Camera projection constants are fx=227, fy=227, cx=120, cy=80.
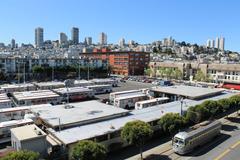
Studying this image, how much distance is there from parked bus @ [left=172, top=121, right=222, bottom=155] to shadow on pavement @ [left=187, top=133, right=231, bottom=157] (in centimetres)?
48

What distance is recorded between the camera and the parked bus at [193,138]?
84.0 feet

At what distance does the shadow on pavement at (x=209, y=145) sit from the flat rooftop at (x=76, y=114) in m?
11.2

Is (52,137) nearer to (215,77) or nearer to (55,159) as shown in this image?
(55,159)

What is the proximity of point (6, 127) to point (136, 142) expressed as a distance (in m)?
18.0

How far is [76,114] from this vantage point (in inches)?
1230

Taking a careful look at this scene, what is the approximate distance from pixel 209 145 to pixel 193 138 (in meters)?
3.88

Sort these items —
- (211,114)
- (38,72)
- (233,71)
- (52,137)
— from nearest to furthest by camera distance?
(52,137)
(211,114)
(233,71)
(38,72)

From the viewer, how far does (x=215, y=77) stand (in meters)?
89.4

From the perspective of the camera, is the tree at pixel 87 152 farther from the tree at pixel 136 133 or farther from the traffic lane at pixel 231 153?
the traffic lane at pixel 231 153

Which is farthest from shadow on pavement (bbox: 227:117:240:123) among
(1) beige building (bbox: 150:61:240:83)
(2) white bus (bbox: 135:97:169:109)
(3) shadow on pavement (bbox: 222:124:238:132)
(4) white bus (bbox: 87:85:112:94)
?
(1) beige building (bbox: 150:61:240:83)

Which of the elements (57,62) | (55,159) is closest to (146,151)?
(55,159)

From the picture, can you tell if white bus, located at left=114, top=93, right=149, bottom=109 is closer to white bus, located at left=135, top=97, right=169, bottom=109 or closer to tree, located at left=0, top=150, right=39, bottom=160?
white bus, located at left=135, top=97, right=169, bottom=109

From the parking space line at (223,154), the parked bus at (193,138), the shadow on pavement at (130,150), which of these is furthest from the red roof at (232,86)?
the shadow on pavement at (130,150)

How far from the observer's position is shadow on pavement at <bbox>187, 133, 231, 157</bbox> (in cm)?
2647
